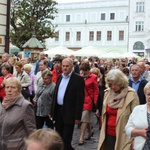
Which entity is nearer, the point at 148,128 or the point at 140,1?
the point at 148,128

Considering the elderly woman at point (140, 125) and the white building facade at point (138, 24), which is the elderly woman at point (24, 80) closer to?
the elderly woman at point (140, 125)

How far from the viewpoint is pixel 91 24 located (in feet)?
230

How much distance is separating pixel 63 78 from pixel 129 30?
61.0 metres

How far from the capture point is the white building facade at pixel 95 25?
67625 mm

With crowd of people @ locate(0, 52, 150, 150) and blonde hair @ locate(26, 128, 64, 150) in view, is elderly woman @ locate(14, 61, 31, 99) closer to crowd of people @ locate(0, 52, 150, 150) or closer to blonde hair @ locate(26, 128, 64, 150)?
crowd of people @ locate(0, 52, 150, 150)

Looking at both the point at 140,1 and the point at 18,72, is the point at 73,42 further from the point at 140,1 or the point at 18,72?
the point at 18,72

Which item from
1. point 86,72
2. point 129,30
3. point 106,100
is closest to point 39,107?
point 86,72

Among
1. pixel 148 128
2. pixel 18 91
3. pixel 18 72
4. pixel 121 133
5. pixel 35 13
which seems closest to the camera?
pixel 148 128

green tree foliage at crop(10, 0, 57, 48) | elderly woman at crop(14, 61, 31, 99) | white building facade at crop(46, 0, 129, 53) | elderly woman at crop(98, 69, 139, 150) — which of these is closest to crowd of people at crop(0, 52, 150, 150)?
elderly woman at crop(98, 69, 139, 150)

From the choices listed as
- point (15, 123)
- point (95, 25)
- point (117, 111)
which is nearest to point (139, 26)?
point (95, 25)

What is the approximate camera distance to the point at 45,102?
24.2 ft

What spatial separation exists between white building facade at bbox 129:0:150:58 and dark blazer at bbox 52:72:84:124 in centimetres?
5726

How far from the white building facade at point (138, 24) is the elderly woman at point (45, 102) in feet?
186

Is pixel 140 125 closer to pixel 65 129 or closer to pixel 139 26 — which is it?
pixel 65 129
